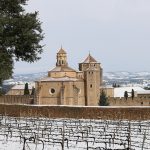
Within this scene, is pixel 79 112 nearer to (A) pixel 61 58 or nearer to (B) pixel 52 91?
(B) pixel 52 91

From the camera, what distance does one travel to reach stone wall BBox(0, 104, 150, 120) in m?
32.3

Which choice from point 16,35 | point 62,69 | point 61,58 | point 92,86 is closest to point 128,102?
point 92,86

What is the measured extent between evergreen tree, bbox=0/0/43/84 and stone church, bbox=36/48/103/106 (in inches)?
1962

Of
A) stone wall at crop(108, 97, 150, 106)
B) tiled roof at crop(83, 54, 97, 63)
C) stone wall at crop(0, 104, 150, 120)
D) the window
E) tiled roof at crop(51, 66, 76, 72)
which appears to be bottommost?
stone wall at crop(0, 104, 150, 120)

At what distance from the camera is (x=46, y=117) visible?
34344 mm

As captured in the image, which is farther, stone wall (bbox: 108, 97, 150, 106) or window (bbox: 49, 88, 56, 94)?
stone wall (bbox: 108, 97, 150, 106)

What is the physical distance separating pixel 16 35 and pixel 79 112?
11948 millimetres

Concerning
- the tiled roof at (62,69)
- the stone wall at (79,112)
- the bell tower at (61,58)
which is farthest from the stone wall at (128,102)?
the stone wall at (79,112)

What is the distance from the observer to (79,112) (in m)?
33.9

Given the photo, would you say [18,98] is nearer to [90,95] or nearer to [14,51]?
[90,95]

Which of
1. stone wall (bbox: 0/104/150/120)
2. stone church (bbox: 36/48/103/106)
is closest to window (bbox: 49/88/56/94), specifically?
stone church (bbox: 36/48/103/106)

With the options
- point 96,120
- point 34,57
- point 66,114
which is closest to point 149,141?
point 34,57

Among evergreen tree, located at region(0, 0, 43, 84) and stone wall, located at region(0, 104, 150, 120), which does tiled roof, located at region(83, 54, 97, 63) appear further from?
evergreen tree, located at region(0, 0, 43, 84)

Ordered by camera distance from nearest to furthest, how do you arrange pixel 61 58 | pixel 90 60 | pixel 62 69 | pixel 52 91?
pixel 52 91
pixel 62 69
pixel 61 58
pixel 90 60
